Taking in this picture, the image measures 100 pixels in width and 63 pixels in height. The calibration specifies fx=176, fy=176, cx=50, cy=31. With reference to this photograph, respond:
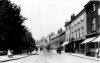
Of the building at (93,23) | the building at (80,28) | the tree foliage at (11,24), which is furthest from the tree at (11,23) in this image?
the building at (93,23)

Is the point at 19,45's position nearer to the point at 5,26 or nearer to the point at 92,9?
the point at 5,26

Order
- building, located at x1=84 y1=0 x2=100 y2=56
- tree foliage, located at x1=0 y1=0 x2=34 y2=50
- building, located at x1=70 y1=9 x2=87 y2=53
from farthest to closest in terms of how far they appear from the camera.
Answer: building, located at x1=70 y1=9 x2=87 y2=53 → tree foliage, located at x1=0 y1=0 x2=34 y2=50 → building, located at x1=84 y1=0 x2=100 y2=56

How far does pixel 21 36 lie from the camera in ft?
119

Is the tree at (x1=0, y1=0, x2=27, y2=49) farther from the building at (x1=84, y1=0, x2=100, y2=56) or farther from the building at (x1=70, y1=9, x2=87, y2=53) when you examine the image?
the building at (x1=84, y1=0, x2=100, y2=56)

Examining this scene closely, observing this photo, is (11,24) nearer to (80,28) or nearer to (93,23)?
(80,28)

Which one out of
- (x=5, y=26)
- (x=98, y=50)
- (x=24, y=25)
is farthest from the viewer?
(x=24, y=25)

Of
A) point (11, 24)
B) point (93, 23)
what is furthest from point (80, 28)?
point (11, 24)

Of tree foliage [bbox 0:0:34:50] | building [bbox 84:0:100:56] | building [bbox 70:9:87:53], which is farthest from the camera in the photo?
building [bbox 70:9:87:53]

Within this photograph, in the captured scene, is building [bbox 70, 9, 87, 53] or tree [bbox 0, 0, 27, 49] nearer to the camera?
tree [bbox 0, 0, 27, 49]

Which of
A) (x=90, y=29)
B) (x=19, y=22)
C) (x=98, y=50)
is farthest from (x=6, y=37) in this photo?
(x=98, y=50)

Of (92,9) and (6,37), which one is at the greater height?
(92,9)

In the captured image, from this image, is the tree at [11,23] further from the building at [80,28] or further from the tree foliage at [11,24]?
the building at [80,28]

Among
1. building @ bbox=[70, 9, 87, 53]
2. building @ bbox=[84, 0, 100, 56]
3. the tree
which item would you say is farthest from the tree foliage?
building @ bbox=[84, 0, 100, 56]

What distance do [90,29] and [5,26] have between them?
15.8m
